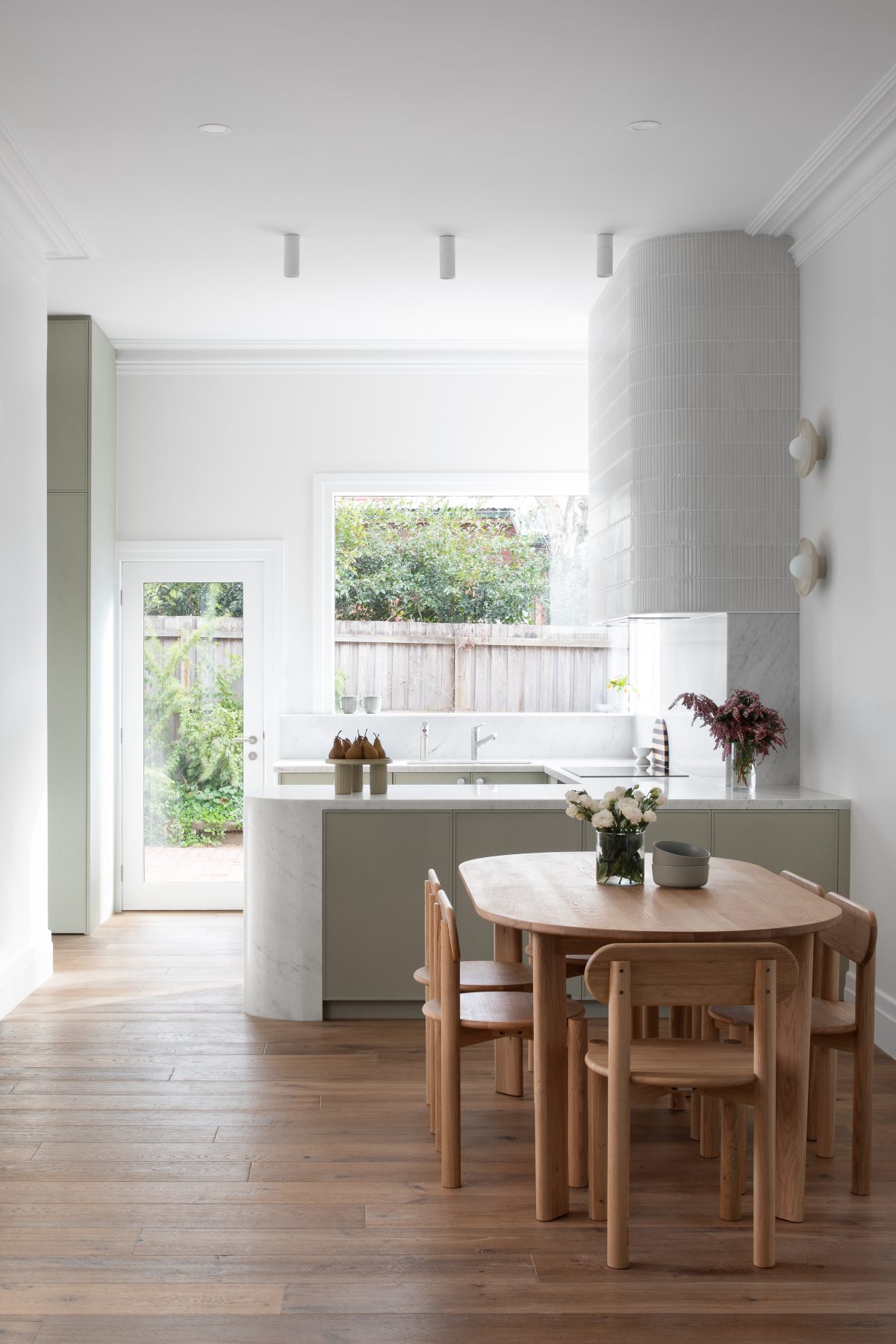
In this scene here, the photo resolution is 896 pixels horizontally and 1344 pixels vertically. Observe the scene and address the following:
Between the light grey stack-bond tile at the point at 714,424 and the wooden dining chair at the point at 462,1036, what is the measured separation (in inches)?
89.1

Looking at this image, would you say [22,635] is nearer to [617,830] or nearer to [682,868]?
[617,830]

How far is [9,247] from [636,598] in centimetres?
286

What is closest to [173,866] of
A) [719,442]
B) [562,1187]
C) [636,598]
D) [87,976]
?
[87,976]

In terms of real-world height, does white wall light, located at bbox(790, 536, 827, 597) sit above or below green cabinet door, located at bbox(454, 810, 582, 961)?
above

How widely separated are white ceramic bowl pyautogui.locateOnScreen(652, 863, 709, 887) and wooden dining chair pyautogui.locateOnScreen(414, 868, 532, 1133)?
479 millimetres

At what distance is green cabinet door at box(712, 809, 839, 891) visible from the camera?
456cm

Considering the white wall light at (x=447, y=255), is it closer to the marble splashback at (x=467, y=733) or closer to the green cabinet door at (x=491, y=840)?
the green cabinet door at (x=491, y=840)

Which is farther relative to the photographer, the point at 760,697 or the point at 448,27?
the point at 760,697

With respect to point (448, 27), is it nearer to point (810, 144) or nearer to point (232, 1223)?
point (810, 144)

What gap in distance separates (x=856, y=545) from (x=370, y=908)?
7.41 feet

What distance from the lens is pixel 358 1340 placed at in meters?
2.33

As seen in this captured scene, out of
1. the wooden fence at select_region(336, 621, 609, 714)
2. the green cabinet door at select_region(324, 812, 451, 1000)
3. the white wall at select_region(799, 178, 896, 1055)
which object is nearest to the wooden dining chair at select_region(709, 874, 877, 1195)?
the white wall at select_region(799, 178, 896, 1055)

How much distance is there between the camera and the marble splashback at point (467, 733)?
6602 mm

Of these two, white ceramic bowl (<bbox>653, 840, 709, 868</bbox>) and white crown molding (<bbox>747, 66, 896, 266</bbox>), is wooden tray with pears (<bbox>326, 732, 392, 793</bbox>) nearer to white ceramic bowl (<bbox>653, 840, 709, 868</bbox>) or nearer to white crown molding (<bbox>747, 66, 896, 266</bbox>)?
white ceramic bowl (<bbox>653, 840, 709, 868</bbox>)
